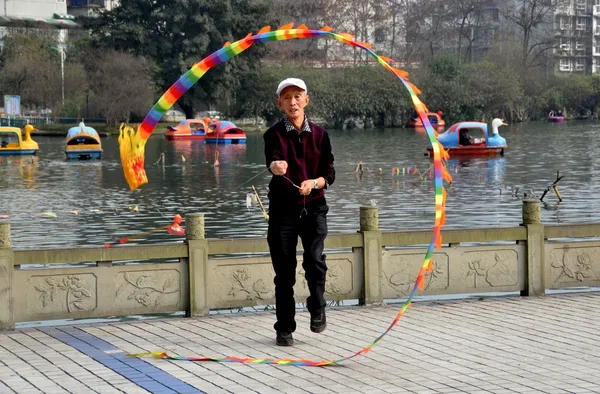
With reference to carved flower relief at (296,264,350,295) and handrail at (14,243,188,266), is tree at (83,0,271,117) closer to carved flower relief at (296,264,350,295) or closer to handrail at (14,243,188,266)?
carved flower relief at (296,264,350,295)

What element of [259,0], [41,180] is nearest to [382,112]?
[259,0]

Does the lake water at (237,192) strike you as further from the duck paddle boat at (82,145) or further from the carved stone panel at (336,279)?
the carved stone panel at (336,279)

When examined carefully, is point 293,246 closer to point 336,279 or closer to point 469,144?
point 336,279

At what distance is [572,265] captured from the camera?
1211 centimetres

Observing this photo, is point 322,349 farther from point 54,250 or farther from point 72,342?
point 54,250

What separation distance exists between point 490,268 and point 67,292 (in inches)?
173

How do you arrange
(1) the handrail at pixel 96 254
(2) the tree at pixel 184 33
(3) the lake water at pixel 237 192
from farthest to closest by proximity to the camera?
1. (2) the tree at pixel 184 33
2. (3) the lake water at pixel 237 192
3. (1) the handrail at pixel 96 254

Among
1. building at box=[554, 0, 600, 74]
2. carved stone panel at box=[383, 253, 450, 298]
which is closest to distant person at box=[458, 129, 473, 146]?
carved stone panel at box=[383, 253, 450, 298]

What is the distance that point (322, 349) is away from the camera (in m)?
9.23

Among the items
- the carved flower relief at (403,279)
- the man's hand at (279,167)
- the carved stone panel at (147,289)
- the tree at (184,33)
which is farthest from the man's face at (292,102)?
the tree at (184,33)

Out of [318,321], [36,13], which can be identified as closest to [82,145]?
[318,321]

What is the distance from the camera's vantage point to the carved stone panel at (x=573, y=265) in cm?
1206

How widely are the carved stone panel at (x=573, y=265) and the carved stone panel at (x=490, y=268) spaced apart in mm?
426

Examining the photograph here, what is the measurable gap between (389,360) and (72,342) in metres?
2.82
